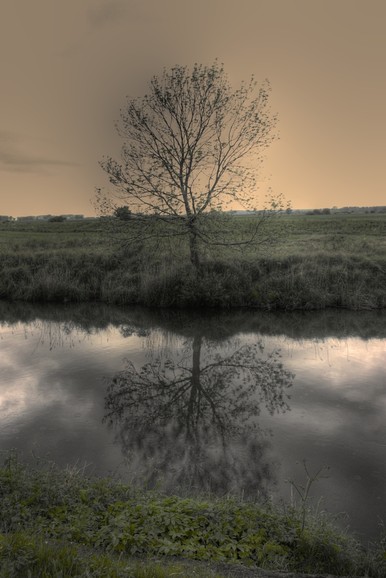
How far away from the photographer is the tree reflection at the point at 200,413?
7.34 metres

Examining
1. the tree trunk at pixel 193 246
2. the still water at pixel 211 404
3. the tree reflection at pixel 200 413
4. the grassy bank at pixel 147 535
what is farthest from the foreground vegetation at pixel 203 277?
the grassy bank at pixel 147 535

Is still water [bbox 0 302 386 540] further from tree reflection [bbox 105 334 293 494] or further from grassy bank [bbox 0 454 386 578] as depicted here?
grassy bank [bbox 0 454 386 578]

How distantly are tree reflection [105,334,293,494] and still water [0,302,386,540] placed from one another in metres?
0.03

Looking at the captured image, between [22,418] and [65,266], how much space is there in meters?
16.2

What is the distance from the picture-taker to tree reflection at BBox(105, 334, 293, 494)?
734cm

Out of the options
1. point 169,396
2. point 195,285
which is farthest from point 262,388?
point 195,285

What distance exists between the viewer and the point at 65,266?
81.3 feet

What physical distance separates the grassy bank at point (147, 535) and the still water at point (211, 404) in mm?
990

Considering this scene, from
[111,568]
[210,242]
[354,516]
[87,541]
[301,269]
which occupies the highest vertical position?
[210,242]

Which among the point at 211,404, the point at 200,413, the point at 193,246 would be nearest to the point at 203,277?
the point at 193,246

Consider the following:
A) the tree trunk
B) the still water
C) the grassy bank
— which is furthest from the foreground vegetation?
the grassy bank

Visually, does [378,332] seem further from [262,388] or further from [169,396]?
[169,396]

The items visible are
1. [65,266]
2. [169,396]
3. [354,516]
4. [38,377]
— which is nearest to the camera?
[354,516]

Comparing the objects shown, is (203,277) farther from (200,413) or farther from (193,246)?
(200,413)
